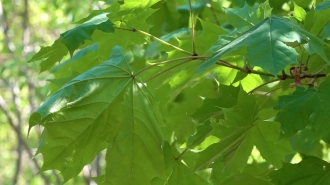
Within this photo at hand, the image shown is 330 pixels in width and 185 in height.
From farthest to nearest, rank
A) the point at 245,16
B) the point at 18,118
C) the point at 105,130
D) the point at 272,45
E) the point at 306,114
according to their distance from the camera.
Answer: the point at 18,118, the point at 245,16, the point at 105,130, the point at 306,114, the point at 272,45

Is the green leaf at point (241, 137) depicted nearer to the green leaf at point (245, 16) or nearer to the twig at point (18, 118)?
the green leaf at point (245, 16)

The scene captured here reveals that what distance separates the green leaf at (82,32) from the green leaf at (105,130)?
0.08 m

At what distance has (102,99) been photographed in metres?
1.15

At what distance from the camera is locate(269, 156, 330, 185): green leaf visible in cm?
111

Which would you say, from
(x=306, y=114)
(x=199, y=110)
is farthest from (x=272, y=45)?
(x=199, y=110)

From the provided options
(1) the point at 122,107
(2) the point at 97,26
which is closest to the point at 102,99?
(1) the point at 122,107

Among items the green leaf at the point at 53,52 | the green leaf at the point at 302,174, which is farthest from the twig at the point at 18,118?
the green leaf at the point at 302,174

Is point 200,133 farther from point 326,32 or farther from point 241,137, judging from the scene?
point 326,32

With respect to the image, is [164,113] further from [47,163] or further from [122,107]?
[47,163]

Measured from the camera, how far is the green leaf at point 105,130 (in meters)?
1.10

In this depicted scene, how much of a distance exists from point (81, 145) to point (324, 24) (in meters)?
0.63

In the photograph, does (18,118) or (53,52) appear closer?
(53,52)

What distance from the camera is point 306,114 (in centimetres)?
102

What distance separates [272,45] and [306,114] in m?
0.19
